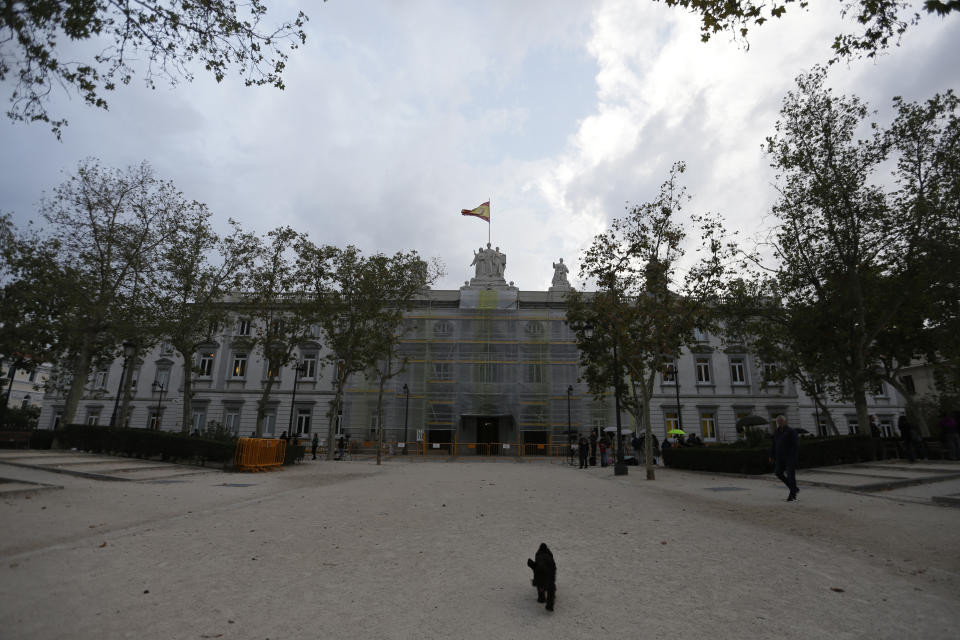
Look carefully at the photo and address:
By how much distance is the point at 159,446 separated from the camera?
688 inches

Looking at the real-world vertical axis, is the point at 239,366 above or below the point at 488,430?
above

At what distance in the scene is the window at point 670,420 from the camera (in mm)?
38375

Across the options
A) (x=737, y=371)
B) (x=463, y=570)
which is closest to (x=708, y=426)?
(x=737, y=371)

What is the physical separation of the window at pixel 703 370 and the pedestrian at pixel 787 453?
31.2 metres

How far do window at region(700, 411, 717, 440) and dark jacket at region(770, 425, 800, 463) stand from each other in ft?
99.0

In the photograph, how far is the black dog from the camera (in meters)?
3.87

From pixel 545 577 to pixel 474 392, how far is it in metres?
31.6

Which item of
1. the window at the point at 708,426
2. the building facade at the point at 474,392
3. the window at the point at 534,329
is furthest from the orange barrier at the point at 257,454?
the window at the point at 708,426

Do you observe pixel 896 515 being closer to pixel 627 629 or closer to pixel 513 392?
pixel 627 629

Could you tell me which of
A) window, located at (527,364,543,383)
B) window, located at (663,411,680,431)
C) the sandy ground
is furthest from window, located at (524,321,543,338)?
the sandy ground

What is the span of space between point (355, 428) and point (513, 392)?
40.8 feet

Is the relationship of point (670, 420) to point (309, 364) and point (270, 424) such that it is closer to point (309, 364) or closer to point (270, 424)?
point (309, 364)

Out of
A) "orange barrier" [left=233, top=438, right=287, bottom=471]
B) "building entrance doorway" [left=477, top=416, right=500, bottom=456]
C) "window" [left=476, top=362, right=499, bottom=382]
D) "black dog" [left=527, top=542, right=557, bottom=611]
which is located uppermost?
"window" [left=476, top=362, right=499, bottom=382]

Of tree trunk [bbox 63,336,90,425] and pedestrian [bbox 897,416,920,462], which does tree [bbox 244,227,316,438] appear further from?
pedestrian [bbox 897,416,920,462]
